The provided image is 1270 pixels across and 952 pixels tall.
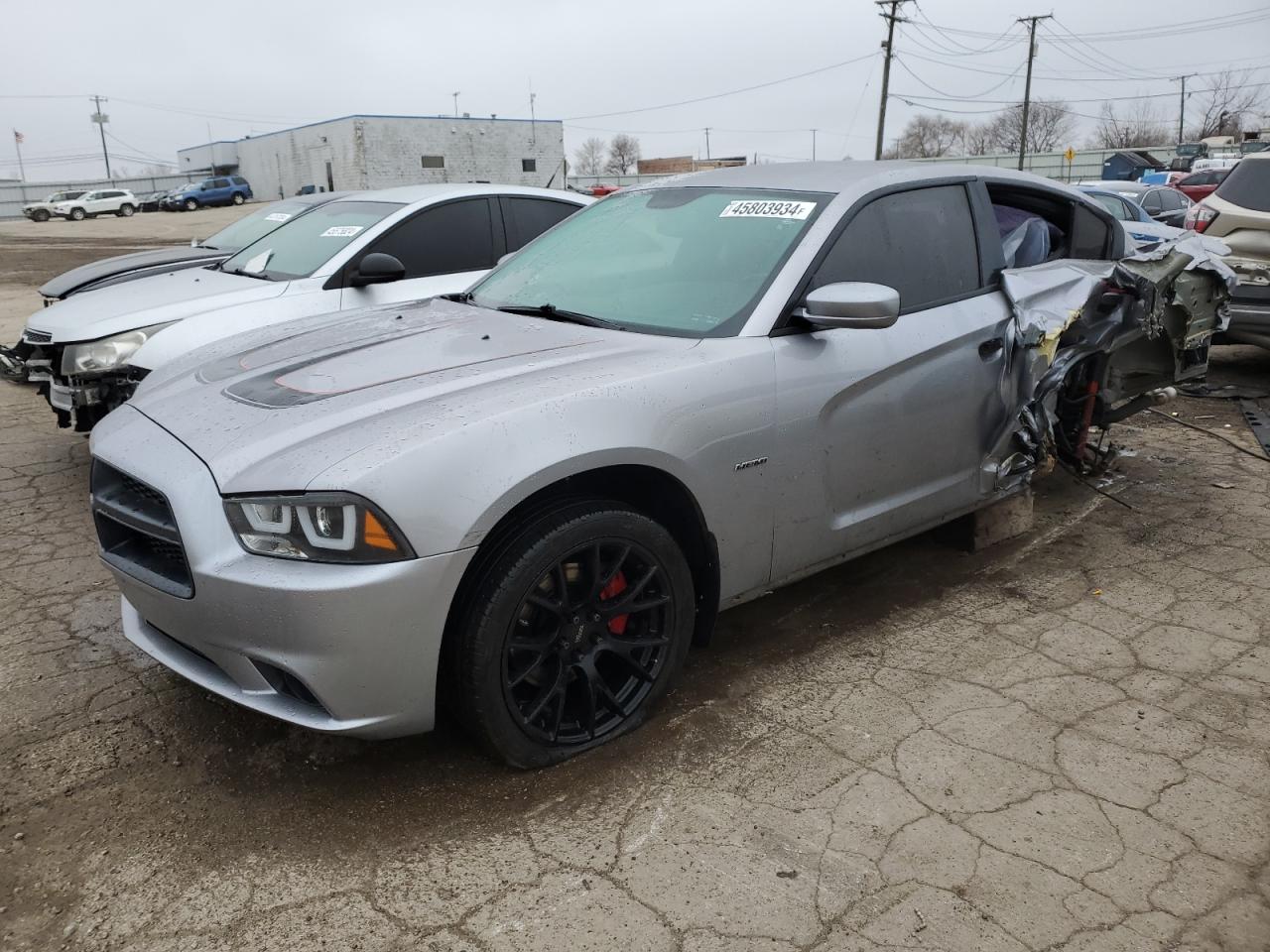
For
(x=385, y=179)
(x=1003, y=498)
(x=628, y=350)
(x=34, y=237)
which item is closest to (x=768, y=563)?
(x=628, y=350)

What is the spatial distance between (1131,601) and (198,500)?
346 centimetres

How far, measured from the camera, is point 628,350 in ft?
10.0

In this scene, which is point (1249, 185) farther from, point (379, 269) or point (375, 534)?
point (375, 534)

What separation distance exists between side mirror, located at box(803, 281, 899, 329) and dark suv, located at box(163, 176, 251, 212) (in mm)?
52634

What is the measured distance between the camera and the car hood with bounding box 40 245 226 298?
6934 mm

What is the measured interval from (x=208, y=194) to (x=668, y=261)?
52853mm

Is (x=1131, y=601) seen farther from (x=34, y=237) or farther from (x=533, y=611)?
(x=34, y=237)

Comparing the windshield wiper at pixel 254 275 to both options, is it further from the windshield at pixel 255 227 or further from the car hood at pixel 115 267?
the windshield at pixel 255 227

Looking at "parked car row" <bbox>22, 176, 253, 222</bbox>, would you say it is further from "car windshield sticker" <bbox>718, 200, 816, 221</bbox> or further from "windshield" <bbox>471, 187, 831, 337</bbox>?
"car windshield sticker" <bbox>718, 200, 816, 221</bbox>

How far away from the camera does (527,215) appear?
21.5ft

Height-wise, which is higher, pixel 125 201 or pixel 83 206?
pixel 125 201

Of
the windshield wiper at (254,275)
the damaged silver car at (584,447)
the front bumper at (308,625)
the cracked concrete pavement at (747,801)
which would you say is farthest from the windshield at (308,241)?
the front bumper at (308,625)

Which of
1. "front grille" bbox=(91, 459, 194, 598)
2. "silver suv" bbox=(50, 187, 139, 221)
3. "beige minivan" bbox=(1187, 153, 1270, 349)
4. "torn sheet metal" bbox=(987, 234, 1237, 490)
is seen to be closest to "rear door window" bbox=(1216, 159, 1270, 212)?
"beige minivan" bbox=(1187, 153, 1270, 349)

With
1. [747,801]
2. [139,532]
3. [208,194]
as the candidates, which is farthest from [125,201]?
[747,801]
